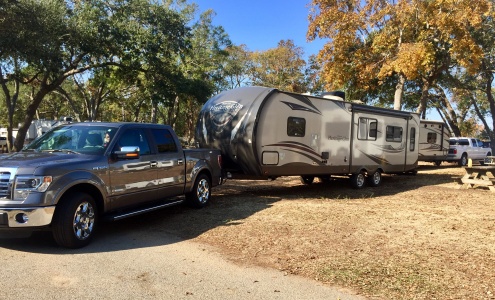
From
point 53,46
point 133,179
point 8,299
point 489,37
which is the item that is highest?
point 489,37

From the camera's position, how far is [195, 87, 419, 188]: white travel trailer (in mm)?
9961

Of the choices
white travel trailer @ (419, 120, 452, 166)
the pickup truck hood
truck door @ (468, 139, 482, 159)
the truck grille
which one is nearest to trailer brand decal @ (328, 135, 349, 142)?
the pickup truck hood

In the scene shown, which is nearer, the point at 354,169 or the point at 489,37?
the point at 354,169

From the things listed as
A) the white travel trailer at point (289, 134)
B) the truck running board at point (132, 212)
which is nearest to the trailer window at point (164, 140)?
the truck running board at point (132, 212)

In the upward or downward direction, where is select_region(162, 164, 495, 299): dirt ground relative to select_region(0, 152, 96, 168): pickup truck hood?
downward

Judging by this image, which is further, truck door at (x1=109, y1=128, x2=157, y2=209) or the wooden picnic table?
the wooden picnic table

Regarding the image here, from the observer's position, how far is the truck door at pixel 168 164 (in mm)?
7355

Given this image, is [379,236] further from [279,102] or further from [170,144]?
[279,102]

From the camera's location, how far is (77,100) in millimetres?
39250

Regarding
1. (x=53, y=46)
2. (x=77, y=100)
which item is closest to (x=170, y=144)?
(x=53, y=46)

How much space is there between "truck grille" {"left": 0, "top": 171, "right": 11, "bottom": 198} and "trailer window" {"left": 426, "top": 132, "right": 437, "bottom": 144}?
69.1 ft

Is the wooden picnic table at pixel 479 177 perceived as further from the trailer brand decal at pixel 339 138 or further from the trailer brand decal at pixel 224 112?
the trailer brand decal at pixel 224 112

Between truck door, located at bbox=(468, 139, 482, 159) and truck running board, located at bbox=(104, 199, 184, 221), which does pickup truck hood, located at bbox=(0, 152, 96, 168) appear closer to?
truck running board, located at bbox=(104, 199, 184, 221)

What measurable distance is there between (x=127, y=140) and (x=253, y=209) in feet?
10.2
